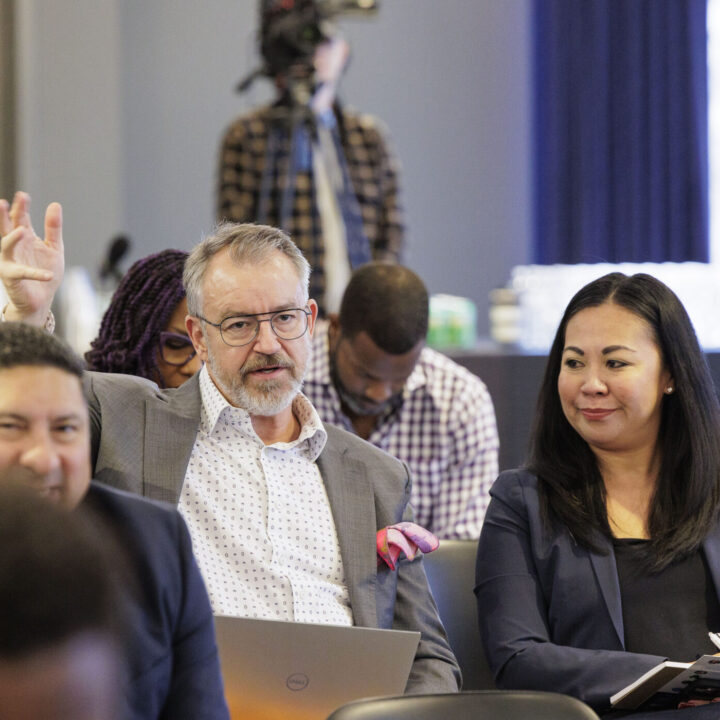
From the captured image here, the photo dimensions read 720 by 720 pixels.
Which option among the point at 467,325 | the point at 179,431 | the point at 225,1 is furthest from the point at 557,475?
the point at 225,1

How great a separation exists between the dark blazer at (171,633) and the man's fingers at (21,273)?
962mm

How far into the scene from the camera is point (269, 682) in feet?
6.29

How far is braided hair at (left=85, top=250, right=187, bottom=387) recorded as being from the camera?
9.03 feet

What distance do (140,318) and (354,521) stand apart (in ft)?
2.75

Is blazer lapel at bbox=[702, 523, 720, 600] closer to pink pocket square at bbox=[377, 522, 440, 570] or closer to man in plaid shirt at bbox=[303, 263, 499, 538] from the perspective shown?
pink pocket square at bbox=[377, 522, 440, 570]

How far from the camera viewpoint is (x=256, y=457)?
2.28m

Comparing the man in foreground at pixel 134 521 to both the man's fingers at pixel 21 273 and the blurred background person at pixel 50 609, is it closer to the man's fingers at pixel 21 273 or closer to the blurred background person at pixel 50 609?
the blurred background person at pixel 50 609

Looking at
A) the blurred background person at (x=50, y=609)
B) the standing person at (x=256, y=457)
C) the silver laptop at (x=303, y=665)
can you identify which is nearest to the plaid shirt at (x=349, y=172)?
the standing person at (x=256, y=457)

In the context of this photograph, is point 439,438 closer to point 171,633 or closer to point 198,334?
point 198,334

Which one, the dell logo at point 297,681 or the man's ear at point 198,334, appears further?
the man's ear at point 198,334

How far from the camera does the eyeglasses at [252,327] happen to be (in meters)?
2.27

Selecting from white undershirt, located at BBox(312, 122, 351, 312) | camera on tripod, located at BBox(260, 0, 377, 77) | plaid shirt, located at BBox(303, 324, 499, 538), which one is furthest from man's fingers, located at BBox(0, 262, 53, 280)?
camera on tripod, located at BBox(260, 0, 377, 77)

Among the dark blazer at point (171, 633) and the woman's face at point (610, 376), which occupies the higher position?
the woman's face at point (610, 376)

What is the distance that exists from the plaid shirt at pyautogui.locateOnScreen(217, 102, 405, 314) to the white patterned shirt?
7.94 ft
